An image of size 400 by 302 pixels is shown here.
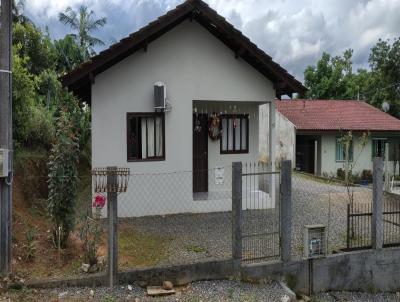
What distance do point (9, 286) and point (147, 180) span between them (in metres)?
4.90

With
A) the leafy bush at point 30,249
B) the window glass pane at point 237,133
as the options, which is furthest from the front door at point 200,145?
the leafy bush at point 30,249

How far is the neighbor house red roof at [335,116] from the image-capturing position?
866 inches

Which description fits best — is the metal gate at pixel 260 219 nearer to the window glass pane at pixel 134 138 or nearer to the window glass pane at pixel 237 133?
the window glass pane at pixel 237 133

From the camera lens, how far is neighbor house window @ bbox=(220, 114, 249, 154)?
11539 mm

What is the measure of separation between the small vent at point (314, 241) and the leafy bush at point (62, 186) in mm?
3922

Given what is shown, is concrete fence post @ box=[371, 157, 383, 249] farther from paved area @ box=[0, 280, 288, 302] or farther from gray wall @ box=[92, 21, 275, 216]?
gray wall @ box=[92, 21, 275, 216]

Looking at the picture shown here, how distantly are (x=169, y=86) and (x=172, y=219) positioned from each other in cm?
332

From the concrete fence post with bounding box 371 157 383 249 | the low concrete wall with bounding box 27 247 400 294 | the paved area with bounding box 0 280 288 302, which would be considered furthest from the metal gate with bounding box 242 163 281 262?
the concrete fence post with bounding box 371 157 383 249

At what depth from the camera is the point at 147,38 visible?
9.16m

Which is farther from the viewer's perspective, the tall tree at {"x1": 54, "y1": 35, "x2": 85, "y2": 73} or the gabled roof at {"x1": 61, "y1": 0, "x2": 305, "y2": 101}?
the tall tree at {"x1": 54, "y1": 35, "x2": 85, "y2": 73}

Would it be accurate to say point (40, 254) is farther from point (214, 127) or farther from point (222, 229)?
point (214, 127)

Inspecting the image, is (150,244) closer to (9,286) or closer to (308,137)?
(9,286)

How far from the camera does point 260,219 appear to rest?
909cm

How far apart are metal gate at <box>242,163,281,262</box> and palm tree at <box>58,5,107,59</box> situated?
67.3 feet
